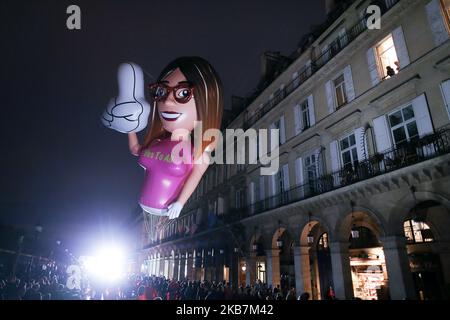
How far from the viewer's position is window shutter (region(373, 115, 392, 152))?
1080 centimetres

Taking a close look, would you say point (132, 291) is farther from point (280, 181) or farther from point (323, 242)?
point (323, 242)

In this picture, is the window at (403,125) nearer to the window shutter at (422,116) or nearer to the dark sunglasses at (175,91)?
the window shutter at (422,116)

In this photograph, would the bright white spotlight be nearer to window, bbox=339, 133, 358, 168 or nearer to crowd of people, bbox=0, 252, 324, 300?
crowd of people, bbox=0, 252, 324, 300

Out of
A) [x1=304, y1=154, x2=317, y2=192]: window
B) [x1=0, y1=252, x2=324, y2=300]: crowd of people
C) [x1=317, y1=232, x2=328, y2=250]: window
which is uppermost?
[x1=304, y1=154, x2=317, y2=192]: window

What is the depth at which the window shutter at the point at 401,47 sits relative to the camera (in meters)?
10.5

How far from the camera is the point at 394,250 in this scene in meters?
10.0

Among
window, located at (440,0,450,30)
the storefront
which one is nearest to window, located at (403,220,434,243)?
the storefront

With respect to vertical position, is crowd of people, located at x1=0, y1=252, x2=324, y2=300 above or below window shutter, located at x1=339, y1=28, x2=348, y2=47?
below

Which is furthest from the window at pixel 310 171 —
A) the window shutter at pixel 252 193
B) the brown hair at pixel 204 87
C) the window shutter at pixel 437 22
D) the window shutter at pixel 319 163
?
the brown hair at pixel 204 87

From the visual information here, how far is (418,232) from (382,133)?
4863mm

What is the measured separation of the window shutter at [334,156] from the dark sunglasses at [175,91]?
409 inches

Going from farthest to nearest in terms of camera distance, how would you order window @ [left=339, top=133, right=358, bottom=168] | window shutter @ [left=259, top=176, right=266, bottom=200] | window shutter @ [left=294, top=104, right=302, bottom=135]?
window shutter @ [left=259, top=176, right=266, bottom=200] → window shutter @ [left=294, top=104, right=302, bottom=135] → window @ [left=339, top=133, right=358, bottom=168]

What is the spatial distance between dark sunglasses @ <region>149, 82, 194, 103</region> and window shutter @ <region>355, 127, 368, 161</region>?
953cm
